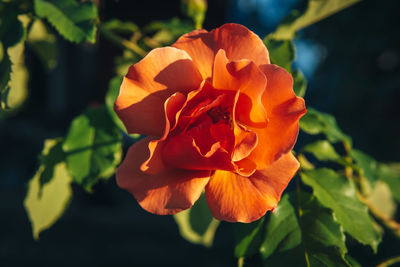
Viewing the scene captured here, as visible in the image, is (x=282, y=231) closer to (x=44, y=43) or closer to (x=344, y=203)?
(x=344, y=203)

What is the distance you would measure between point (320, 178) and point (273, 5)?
4511mm

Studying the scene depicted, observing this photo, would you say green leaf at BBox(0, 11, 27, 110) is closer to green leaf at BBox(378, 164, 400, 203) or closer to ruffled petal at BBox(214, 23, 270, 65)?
ruffled petal at BBox(214, 23, 270, 65)

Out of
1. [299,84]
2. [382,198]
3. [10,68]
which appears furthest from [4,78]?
[382,198]

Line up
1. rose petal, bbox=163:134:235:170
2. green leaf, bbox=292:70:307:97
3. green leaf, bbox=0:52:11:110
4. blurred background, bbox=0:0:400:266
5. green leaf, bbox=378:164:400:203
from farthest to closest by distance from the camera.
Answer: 1. blurred background, bbox=0:0:400:266
2. green leaf, bbox=378:164:400:203
3. green leaf, bbox=292:70:307:97
4. green leaf, bbox=0:52:11:110
5. rose petal, bbox=163:134:235:170

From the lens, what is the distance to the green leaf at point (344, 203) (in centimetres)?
65

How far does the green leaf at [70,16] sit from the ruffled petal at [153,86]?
0.21 meters

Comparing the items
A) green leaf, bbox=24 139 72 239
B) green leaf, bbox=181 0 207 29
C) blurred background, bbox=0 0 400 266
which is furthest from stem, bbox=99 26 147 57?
blurred background, bbox=0 0 400 266

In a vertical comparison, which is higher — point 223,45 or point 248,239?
point 223,45

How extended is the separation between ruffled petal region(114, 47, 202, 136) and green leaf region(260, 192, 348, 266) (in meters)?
0.33

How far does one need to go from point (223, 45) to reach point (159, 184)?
0.26m

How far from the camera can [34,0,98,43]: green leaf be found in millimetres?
660

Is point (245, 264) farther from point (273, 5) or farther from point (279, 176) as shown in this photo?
point (273, 5)

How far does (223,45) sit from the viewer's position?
0.54 meters

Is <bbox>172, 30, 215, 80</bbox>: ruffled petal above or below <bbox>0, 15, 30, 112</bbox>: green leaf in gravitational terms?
above
